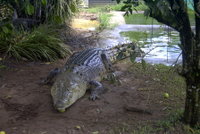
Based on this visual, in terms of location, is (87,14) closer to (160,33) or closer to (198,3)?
(160,33)

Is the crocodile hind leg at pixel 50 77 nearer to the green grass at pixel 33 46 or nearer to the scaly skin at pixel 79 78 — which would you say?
the scaly skin at pixel 79 78

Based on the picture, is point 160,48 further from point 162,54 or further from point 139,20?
point 139,20

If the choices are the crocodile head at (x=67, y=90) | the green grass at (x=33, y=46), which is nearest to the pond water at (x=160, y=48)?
the crocodile head at (x=67, y=90)

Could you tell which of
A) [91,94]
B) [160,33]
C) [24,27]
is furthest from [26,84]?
[160,33]

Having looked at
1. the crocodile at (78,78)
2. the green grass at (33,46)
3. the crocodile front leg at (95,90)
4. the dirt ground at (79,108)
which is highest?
the green grass at (33,46)

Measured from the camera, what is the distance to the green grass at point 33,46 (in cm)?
567

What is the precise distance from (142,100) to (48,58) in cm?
242

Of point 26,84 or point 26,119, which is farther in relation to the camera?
point 26,84

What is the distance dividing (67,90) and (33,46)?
6.75ft

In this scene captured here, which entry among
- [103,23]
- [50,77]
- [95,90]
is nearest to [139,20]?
[103,23]

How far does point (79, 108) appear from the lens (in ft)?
12.6

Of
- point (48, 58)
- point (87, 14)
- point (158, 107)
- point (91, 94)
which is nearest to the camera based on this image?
point (158, 107)

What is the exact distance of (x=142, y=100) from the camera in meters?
4.00

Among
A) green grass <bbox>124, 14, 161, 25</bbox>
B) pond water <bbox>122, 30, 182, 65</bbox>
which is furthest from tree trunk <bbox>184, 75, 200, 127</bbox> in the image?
green grass <bbox>124, 14, 161, 25</bbox>
